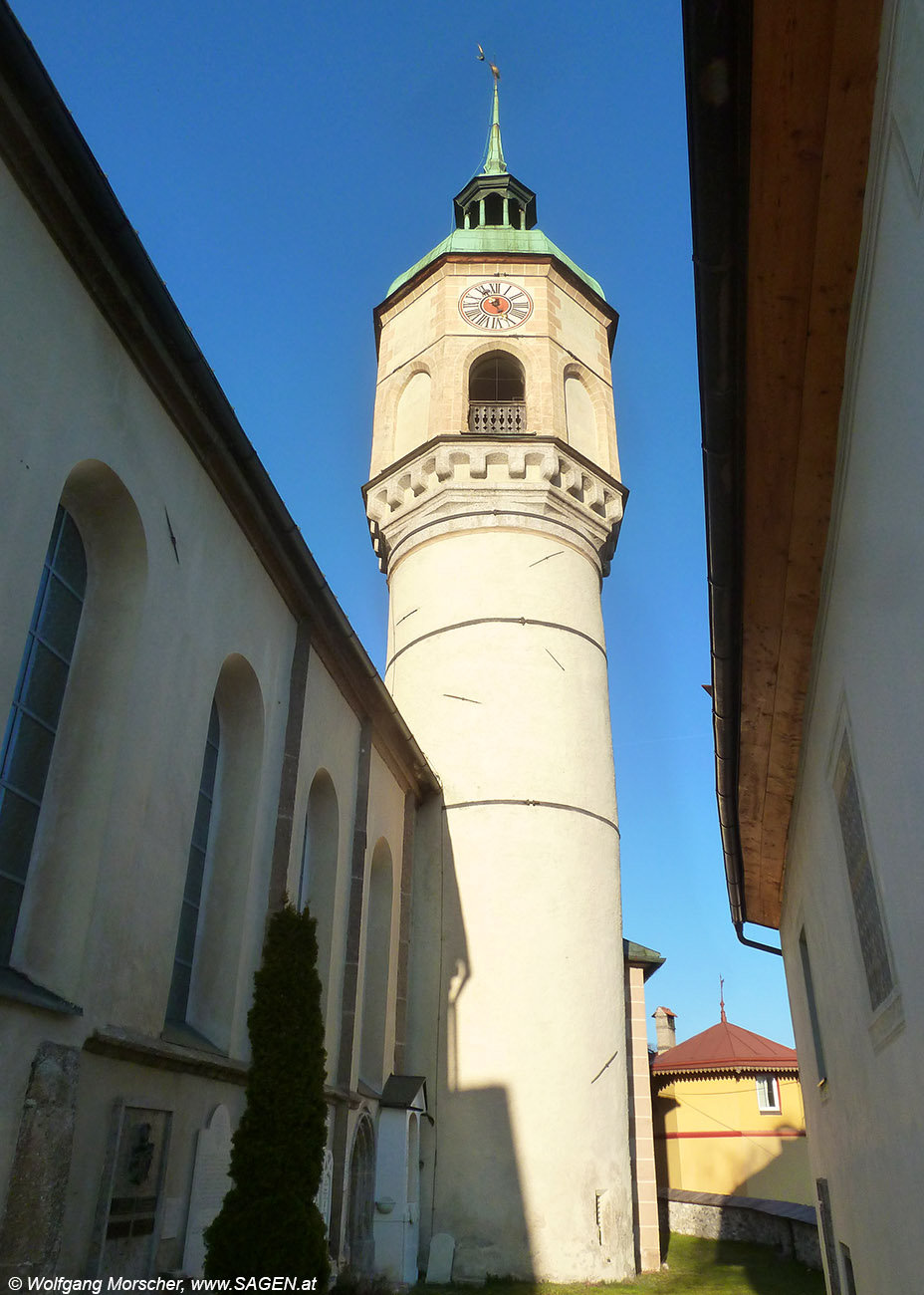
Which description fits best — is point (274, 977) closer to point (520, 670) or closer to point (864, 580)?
point (864, 580)

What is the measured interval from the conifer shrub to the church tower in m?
6.65

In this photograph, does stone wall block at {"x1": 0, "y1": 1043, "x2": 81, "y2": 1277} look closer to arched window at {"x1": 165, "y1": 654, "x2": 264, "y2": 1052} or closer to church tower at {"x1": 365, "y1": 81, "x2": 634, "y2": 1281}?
arched window at {"x1": 165, "y1": 654, "x2": 264, "y2": 1052}

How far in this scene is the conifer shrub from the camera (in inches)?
288

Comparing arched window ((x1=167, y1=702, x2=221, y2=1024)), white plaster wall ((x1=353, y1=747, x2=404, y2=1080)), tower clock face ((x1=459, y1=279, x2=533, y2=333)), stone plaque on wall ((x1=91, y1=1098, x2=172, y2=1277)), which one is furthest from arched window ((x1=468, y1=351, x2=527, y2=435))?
stone plaque on wall ((x1=91, y1=1098, x2=172, y2=1277))

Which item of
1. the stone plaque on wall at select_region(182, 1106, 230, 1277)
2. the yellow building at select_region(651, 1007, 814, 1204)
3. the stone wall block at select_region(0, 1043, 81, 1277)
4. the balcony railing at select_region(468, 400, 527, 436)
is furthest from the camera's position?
the yellow building at select_region(651, 1007, 814, 1204)

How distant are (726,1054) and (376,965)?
21.0 meters

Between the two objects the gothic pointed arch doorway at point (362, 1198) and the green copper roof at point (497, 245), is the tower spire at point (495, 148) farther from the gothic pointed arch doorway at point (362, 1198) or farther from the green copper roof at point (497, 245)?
the gothic pointed arch doorway at point (362, 1198)

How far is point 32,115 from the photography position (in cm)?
668

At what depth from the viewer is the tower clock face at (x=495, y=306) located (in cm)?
2081

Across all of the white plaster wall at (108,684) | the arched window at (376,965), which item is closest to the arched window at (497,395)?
the arched window at (376,965)

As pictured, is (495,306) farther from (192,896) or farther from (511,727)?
(192,896)

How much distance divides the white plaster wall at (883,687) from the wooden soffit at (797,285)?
0.47 feet

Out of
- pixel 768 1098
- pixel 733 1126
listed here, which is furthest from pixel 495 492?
pixel 733 1126

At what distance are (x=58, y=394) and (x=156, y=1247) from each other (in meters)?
5.90
